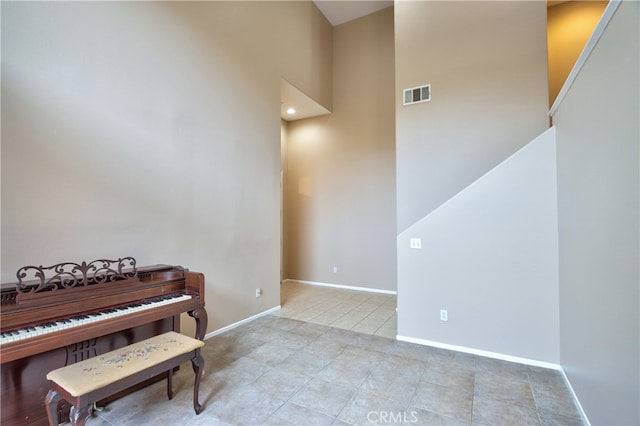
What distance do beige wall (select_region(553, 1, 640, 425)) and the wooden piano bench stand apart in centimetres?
248

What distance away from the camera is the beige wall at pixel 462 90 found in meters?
3.50

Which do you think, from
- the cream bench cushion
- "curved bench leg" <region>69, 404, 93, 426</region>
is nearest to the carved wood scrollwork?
the cream bench cushion

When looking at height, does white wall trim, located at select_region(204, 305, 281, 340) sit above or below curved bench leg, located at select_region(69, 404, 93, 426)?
below

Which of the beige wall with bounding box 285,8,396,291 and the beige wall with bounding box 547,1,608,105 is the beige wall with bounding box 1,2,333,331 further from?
the beige wall with bounding box 547,1,608,105

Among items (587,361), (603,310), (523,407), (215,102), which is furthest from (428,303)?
(215,102)

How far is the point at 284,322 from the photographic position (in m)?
3.96

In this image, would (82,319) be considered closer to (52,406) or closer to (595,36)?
(52,406)

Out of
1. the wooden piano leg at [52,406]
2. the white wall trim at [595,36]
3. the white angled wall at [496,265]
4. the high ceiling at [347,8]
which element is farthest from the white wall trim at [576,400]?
the high ceiling at [347,8]

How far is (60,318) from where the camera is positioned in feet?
5.87

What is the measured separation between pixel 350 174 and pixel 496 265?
3527mm

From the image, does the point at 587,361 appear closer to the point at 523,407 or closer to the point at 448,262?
the point at 523,407

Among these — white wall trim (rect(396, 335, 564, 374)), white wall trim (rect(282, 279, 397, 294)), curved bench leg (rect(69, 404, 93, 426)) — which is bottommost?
white wall trim (rect(282, 279, 397, 294))

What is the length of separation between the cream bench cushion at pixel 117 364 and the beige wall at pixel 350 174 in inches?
164

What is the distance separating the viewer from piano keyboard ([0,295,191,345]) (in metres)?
1.55
